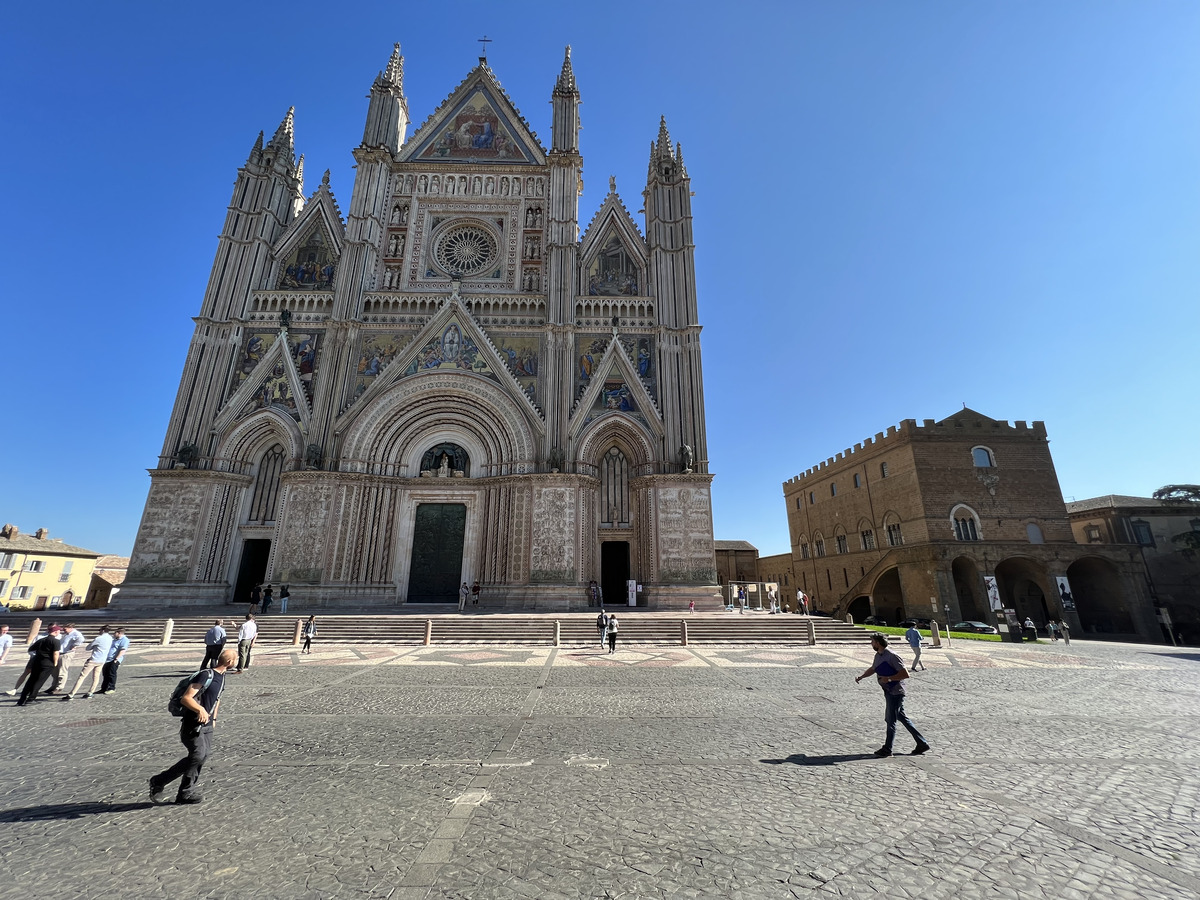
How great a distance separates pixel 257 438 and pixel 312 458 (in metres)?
3.69

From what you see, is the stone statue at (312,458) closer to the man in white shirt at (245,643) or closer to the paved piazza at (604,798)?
the man in white shirt at (245,643)

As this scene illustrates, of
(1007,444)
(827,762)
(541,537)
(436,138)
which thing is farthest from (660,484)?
(1007,444)

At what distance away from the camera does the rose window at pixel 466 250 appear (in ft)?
93.4

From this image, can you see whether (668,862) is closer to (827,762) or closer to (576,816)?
(576,816)

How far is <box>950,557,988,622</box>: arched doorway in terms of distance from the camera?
101 feet

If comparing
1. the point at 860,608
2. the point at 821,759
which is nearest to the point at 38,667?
the point at 821,759

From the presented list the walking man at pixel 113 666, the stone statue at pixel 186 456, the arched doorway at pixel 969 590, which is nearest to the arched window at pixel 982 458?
the arched doorway at pixel 969 590

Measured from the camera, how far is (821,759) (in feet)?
17.5

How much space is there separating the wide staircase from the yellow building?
26.4m

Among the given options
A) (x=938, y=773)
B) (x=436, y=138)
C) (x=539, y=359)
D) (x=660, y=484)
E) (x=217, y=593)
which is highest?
(x=436, y=138)

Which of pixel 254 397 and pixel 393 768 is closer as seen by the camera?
pixel 393 768

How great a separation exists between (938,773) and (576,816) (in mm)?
3635

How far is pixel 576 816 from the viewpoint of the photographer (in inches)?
155

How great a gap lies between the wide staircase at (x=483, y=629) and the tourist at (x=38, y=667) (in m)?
8.11
